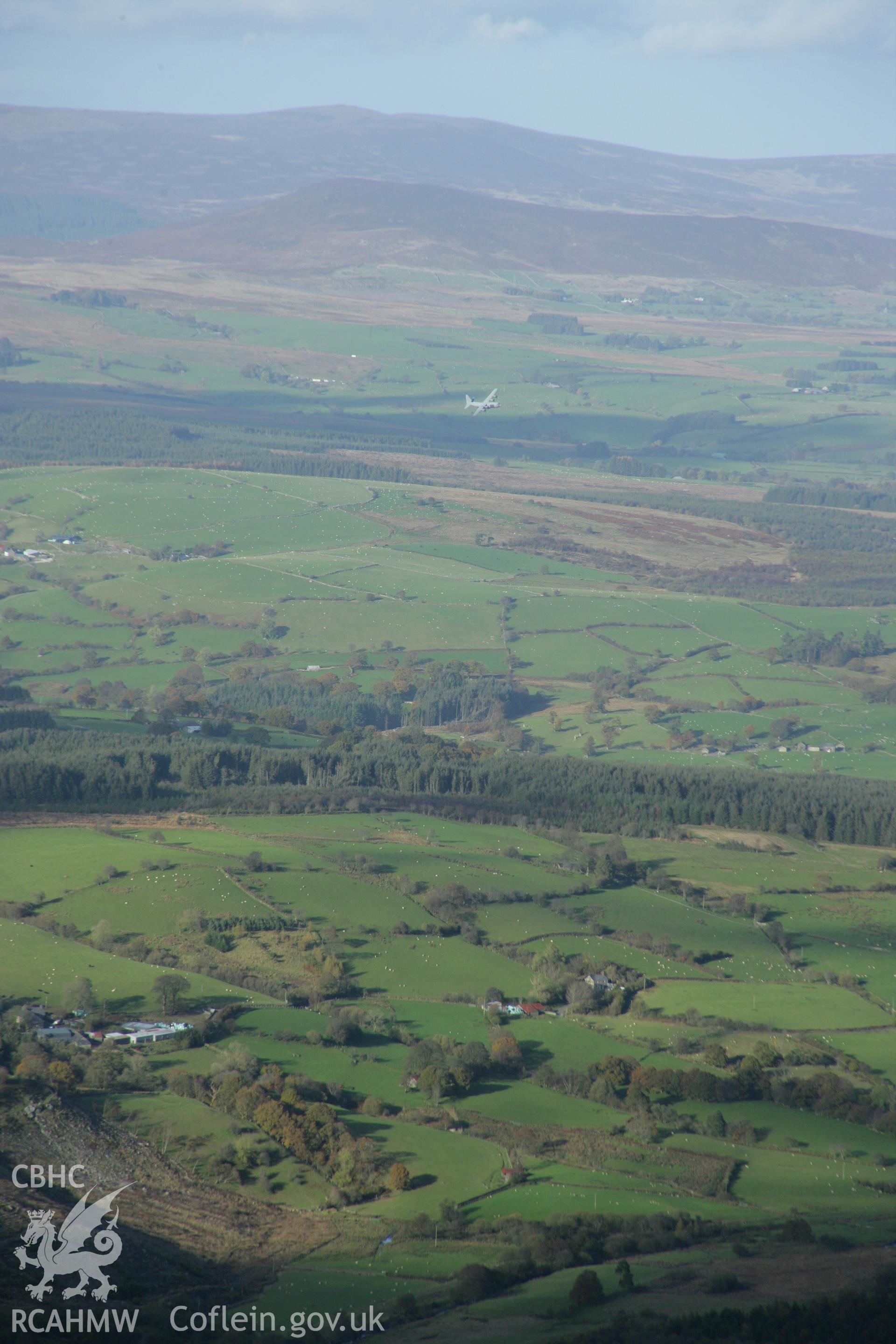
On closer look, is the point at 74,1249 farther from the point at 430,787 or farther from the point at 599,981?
the point at 430,787

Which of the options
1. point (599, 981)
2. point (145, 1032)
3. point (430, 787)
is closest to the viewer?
point (145, 1032)

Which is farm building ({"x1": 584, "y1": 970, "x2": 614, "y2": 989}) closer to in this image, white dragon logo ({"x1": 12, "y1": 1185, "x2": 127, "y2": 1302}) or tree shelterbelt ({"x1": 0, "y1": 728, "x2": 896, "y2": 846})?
white dragon logo ({"x1": 12, "y1": 1185, "x2": 127, "y2": 1302})

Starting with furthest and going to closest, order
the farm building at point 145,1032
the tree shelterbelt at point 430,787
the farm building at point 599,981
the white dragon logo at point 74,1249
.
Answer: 1. the tree shelterbelt at point 430,787
2. the farm building at point 599,981
3. the farm building at point 145,1032
4. the white dragon logo at point 74,1249

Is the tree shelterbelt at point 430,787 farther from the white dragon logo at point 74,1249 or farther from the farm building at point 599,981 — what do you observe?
the white dragon logo at point 74,1249

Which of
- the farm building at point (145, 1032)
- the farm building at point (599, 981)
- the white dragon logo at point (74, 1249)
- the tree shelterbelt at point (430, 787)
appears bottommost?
the tree shelterbelt at point (430, 787)

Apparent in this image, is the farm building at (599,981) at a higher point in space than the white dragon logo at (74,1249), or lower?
lower

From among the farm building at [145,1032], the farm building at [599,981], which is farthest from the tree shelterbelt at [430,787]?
the farm building at [145,1032]

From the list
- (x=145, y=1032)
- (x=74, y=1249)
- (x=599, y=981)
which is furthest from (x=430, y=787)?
(x=74, y=1249)
